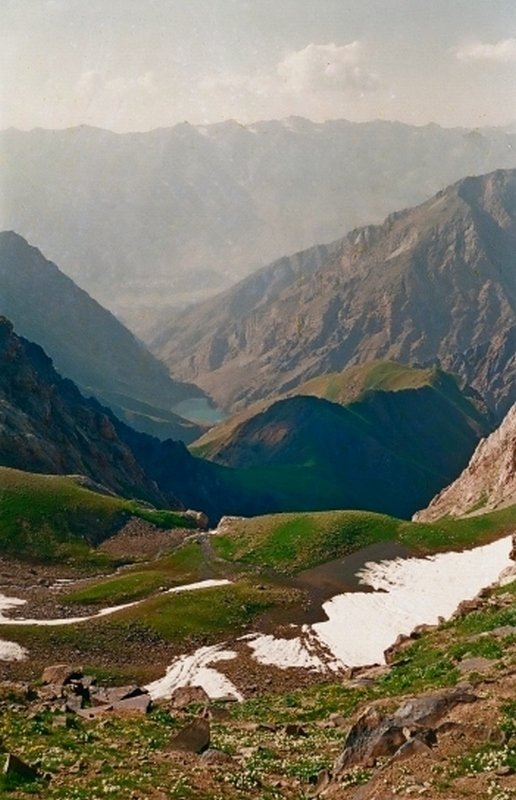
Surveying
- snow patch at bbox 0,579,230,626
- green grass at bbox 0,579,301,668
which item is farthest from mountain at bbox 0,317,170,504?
green grass at bbox 0,579,301,668

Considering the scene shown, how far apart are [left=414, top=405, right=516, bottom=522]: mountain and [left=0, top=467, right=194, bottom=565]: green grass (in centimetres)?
3354

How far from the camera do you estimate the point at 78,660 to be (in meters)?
44.2

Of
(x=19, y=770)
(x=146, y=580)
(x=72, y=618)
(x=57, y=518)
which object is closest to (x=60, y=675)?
(x=19, y=770)

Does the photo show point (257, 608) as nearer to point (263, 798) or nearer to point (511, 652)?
point (511, 652)

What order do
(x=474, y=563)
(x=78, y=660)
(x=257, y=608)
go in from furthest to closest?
(x=474, y=563) < (x=257, y=608) < (x=78, y=660)

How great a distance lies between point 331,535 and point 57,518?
25.4 m

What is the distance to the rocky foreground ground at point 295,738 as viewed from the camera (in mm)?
16625

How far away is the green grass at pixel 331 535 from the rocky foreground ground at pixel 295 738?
3429cm

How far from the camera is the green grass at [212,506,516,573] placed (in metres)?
67.7

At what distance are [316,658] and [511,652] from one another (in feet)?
63.9

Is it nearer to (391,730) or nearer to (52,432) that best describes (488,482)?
(52,432)

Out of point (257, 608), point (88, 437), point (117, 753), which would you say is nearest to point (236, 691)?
point (257, 608)

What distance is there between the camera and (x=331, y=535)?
70250 millimetres

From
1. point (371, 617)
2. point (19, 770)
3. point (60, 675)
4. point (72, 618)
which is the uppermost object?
point (19, 770)
